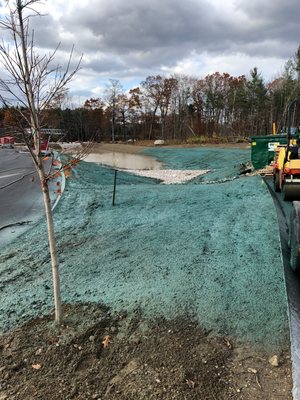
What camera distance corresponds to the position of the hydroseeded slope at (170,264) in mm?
4469

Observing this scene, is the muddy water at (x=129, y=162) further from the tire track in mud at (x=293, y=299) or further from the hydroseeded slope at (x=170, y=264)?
the tire track in mud at (x=293, y=299)

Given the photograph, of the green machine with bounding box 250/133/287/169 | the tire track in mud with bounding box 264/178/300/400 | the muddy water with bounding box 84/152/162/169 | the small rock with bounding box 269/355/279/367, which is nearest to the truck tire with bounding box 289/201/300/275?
the tire track in mud with bounding box 264/178/300/400

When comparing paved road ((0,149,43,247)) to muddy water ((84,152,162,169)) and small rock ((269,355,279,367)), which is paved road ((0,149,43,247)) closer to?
small rock ((269,355,279,367))

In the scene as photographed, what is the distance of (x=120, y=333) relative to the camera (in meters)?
4.12

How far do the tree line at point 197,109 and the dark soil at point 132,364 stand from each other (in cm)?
3907

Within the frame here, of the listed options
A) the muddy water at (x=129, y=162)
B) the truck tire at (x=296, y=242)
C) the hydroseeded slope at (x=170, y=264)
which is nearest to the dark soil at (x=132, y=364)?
the hydroseeded slope at (x=170, y=264)

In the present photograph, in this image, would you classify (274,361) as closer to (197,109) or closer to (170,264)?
(170,264)

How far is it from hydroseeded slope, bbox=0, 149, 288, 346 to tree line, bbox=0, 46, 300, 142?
34696 mm

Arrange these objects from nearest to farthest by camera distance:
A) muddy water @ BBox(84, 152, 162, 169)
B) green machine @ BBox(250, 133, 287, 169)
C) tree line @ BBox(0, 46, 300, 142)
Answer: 1. green machine @ BBox(250, 133, 287, 169)
2. muddy water @ BBox(84, 152, 162, 169)
3. tree line @ BBox(0, 46, 300, 142)

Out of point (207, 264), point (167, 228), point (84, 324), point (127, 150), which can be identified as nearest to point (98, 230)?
point (167, 228)

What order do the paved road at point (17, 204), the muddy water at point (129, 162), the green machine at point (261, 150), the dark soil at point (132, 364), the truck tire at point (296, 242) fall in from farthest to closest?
the muddy water at point (129, 162) → the green machine at point (261, 150) → the paved road at point (17, 204) → the truck tire at point (296, 242) → the dark soil at point (132, 364)

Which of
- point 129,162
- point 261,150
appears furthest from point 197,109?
point 261,150

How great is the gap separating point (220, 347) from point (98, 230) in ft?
15.7

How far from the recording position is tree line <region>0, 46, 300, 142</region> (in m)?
51.2
